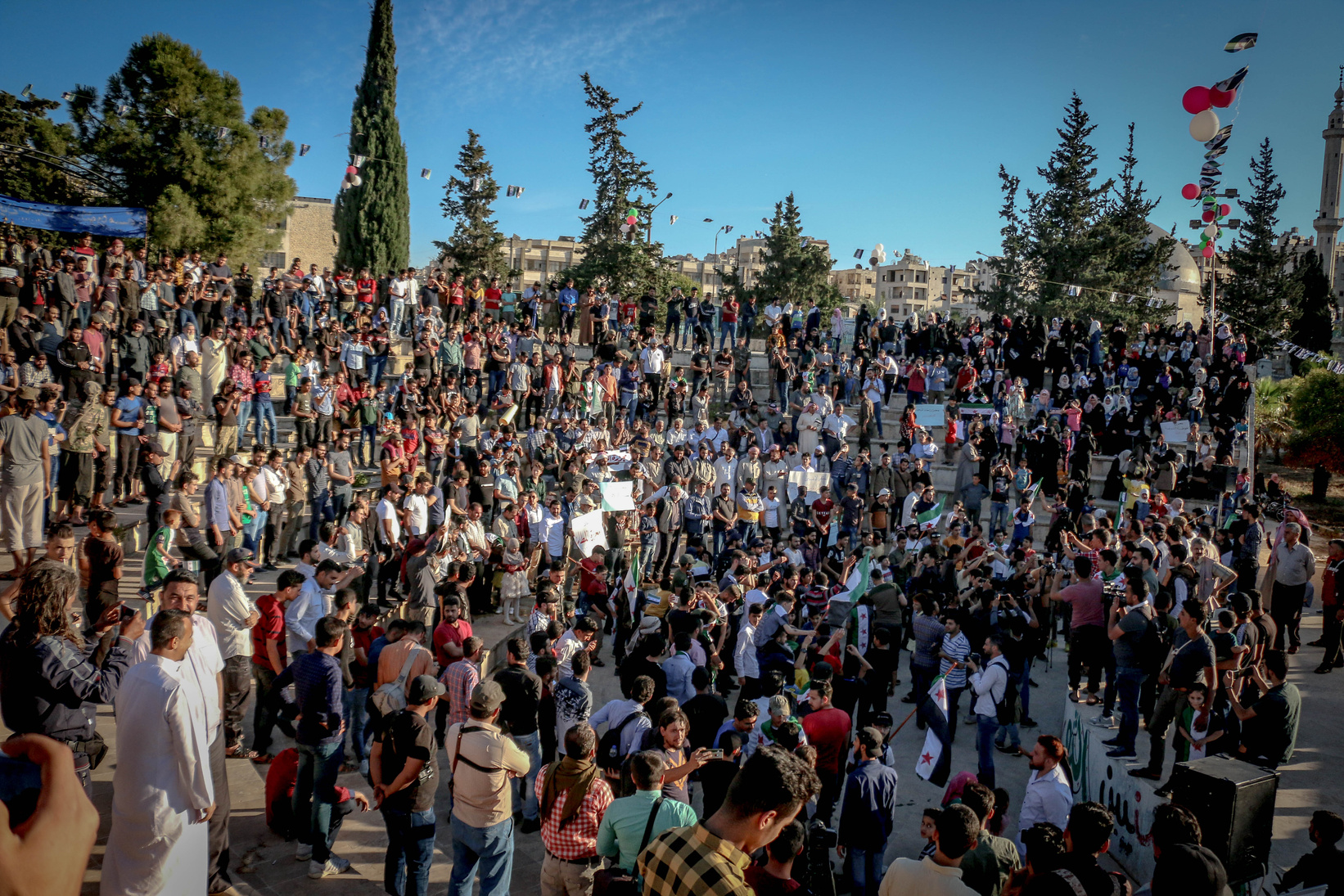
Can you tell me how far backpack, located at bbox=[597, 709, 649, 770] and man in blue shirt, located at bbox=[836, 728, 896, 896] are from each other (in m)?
1.46

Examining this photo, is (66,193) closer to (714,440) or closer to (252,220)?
(252,220)

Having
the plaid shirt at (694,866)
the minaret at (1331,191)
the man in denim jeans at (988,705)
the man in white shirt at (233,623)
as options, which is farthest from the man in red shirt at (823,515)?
the minaret at (1331,191)

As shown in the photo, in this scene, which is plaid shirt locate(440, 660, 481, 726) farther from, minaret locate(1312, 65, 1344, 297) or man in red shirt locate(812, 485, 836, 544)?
minaret locate(1312, 65, 1344, 297)

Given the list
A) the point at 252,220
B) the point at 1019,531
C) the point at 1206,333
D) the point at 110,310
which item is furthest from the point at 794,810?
the point at 252,220

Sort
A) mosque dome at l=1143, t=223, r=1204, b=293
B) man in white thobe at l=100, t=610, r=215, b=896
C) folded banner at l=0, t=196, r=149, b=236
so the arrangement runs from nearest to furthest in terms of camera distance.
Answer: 1. man in white thobe at l=100, t=610, r=215, b=896
2. folded banner at l=0, t=196, r=149, b=236
3. mosque dome at l=1143, t=223, r=1204, b=293

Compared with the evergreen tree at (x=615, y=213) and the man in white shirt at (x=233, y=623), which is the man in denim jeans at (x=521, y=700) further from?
the evergreen tree at (x=615, y=213)

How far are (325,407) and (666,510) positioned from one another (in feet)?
18.9

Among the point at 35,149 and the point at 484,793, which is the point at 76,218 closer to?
the point at 35,149

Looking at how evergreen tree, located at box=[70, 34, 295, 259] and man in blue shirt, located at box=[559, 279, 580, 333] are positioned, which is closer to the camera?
man in blue shirt, located at box=[559, 279, 580, 333]

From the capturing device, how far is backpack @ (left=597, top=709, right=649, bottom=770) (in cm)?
509

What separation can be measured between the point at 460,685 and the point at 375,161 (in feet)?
103

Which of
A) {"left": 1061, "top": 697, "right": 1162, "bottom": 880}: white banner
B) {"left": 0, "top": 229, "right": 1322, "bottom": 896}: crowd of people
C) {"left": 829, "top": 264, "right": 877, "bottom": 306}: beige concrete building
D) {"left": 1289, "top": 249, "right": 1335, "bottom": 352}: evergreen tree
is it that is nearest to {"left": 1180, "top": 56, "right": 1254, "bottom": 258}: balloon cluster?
{"left": 0, "top": 229, "right": 1322, "bottom": 896}: crowd of people

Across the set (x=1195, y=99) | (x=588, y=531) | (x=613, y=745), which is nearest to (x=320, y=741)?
(x=613, y=745)

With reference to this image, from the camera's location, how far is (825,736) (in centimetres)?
588
